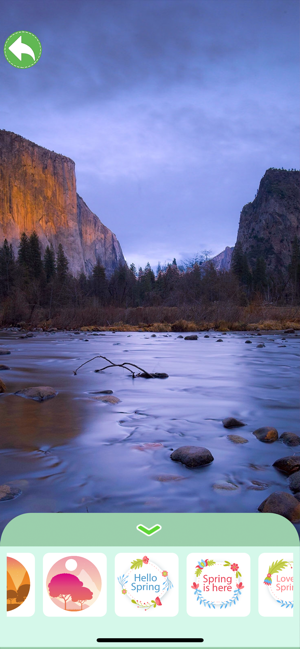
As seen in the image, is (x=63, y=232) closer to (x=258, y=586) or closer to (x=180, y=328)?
(x=180, y=328)

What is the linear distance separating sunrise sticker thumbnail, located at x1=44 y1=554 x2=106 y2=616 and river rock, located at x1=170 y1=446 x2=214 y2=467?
5.96 ft

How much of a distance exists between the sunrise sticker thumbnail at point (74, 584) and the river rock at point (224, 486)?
5.06 ft

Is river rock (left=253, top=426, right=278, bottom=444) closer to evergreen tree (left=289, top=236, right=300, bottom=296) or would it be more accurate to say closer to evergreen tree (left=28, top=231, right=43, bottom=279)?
evergreen tree (left=28, top=231, right=43, bottom=279)

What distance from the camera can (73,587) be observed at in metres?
0.70

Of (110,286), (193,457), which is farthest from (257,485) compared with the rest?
(110,286)

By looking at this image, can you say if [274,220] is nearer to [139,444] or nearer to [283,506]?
[139,444]

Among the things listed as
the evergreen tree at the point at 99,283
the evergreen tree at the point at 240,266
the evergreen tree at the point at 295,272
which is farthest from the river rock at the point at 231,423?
the evergreen tree at the point at 240,266

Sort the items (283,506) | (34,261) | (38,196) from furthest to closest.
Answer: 1. (38,196)
2. (34,261)
3. (283,506)

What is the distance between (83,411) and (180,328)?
67.4 ft

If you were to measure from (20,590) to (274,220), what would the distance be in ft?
437

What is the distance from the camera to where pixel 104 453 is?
2752mm

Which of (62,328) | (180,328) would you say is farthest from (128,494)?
(62,328)

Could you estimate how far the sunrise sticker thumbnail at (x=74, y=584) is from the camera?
700mm

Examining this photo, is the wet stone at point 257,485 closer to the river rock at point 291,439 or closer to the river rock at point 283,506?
the river rock at point 283,506
